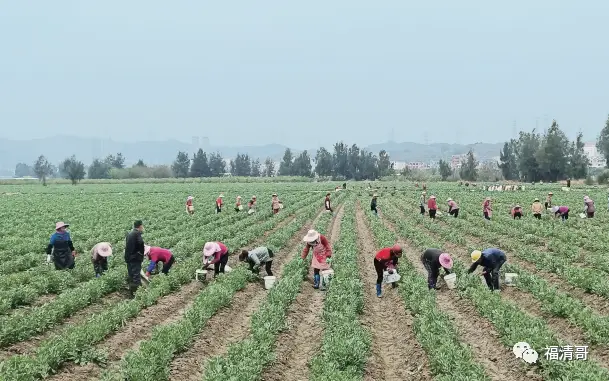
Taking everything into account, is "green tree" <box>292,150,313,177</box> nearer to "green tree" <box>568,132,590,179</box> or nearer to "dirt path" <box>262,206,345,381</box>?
"green tree" <box>568,132,590,179</box>

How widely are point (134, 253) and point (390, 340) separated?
6.63m

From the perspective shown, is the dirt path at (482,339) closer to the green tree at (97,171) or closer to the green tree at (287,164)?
the green tree at (287,164)

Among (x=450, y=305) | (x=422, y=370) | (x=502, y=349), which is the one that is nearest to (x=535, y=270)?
(x=450, y=305)

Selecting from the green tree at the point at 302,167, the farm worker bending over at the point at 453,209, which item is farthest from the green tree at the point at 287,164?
the farm worker bending over at the point at 453,209

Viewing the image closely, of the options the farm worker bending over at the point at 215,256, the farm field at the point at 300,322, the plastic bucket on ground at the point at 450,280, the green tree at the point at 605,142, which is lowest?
the farm field at the point at 300,322

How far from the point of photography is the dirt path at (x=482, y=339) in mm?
8961

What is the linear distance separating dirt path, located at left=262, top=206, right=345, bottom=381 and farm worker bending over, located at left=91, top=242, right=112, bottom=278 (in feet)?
18.2

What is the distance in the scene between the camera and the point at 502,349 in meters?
9.91

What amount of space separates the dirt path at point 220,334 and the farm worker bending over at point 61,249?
5719 mm

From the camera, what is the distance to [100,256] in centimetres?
1550

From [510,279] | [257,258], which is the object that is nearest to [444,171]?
[510,279]

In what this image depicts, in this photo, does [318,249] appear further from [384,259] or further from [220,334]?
[220,334]

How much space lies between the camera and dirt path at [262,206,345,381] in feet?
30.1

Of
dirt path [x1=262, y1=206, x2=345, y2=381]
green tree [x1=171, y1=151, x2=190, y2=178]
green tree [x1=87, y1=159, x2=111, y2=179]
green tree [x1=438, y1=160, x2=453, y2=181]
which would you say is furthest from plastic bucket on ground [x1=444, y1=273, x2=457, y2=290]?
green tree [x1=87, y1=159, x2=111, y2=179]
